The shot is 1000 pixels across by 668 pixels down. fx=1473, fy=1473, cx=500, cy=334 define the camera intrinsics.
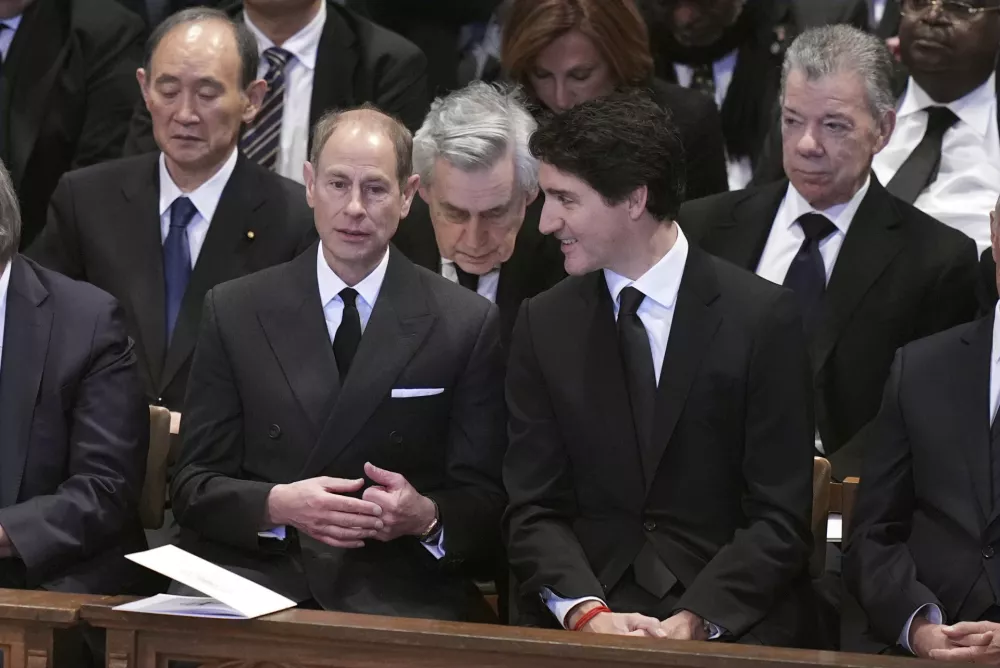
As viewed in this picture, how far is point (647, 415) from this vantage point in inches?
125

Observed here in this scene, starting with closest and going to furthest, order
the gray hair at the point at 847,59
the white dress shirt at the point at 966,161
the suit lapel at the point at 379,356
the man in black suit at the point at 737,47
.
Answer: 1. the suit lapel at the point at 379,356
2. the gray hair at the point at 847,59
3. the white dress shirt at the point at 966,161
4. the man in black suit at the point at 737,47

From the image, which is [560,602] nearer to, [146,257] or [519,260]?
[519,260]

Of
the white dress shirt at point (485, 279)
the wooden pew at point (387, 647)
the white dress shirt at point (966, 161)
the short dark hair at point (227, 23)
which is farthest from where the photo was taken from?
the white dress shirt at point (966, 161)

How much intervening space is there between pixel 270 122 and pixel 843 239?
1775mm

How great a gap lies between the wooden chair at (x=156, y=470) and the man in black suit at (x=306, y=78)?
121 centimetres

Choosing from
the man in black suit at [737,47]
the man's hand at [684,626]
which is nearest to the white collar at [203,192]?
the man in black suit at [737,47]

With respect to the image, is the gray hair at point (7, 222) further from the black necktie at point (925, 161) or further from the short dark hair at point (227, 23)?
the black necktie at point (925, 161)

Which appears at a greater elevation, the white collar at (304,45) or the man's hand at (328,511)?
the white collar at (304,45)

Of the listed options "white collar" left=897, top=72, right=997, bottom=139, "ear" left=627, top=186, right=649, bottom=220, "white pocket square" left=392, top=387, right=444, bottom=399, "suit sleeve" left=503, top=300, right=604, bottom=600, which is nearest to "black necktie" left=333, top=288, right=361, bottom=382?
"white pocket square" left=392, top=387, right=444, bottom=399

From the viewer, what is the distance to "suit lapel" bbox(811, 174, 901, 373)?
12.3 ft

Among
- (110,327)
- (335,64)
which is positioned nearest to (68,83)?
(335,64)

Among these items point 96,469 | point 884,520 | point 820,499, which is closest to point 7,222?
→ point 96,469

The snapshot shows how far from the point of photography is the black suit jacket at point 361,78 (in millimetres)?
4492

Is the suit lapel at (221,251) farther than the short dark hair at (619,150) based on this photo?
Yes
